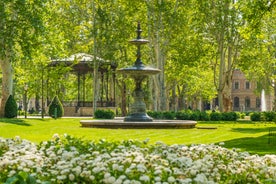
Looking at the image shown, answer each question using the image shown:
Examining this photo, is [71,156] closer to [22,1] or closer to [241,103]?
[22,1]

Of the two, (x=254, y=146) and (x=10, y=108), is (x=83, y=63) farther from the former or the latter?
(x=254, y=146)

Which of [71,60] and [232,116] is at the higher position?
[71,60]

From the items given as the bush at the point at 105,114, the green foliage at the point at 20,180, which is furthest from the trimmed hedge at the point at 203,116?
the green foliage at the point at 20,180

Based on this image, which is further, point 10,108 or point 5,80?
point 5,80

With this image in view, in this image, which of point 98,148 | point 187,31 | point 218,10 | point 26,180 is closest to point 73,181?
point 26,180

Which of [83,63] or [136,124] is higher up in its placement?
[83,63]

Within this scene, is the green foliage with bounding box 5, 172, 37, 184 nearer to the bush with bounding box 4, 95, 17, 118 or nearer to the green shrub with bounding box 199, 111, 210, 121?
the bush with bounding box 4, 95, 17, 118

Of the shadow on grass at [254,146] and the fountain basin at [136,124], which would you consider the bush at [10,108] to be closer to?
the fountain basin at [136,124]

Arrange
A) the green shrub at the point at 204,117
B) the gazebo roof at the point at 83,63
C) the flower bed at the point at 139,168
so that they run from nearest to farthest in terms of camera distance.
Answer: the flower bed at the point at 139,168
the green shrub at the point at 204,117
the gazebo roof at the point at 83,63

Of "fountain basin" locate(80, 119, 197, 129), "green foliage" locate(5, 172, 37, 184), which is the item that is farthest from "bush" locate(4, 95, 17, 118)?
"green foliage" locate(5, 172, 37, 184)

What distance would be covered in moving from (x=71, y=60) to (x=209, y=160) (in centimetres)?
3930

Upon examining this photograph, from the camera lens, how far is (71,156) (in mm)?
7539

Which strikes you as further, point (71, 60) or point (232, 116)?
point (71, 60)

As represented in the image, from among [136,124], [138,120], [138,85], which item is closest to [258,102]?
[138,85]
